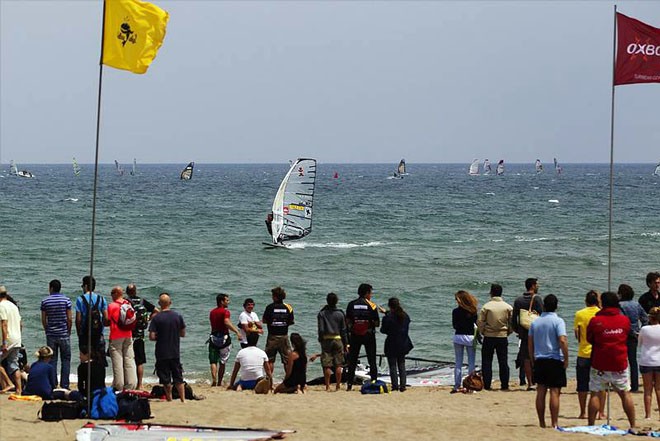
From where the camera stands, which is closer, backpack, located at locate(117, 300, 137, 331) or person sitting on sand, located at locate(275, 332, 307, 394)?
backpack, located at locate(117, 300, 137, 331)

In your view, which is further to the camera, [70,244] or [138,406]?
[70,244]

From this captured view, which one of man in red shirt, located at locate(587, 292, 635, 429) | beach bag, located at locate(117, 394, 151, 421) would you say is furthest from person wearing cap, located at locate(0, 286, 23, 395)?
man in red shirt, located at locate(587, 292, 635, 429)

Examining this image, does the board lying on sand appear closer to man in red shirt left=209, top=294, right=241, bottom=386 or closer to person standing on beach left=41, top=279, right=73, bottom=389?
person standing on beach left=41, top=279, right=73, bottom=389

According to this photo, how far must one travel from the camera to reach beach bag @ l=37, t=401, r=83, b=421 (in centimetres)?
1111

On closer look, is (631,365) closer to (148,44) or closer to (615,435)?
(615,435)

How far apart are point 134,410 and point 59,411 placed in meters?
0.78

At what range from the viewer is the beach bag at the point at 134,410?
1112cm

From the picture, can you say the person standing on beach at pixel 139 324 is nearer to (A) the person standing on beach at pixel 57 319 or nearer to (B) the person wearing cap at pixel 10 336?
(A) the person standing on beach at pixel 57 319

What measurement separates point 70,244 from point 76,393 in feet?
117

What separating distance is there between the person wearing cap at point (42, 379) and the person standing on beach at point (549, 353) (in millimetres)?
5384

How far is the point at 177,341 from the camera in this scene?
12.2 metres

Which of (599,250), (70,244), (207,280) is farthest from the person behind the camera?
(70,244)

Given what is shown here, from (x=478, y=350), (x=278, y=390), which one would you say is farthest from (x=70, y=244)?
(x=278, y=390)

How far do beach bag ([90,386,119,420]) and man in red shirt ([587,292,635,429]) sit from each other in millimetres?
4888
